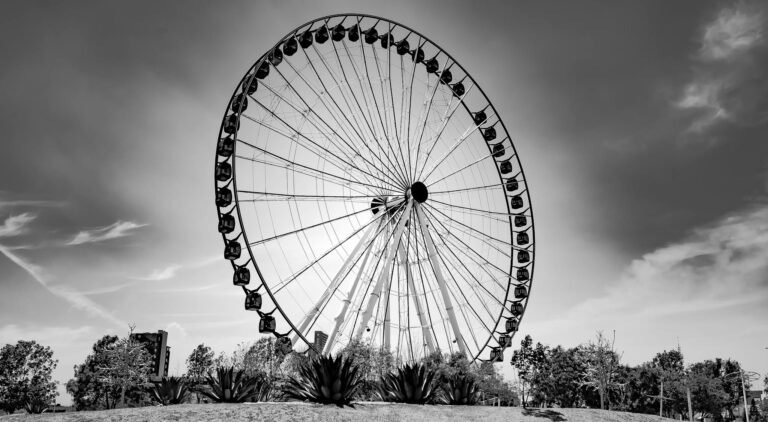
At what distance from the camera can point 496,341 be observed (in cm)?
3703

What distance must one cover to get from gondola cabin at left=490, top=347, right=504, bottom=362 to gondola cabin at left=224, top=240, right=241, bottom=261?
791 inches

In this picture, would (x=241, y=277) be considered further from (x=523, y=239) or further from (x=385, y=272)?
(x=523, y=239)

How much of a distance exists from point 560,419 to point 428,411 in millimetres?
4332

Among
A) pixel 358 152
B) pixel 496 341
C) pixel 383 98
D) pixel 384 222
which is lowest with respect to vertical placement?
pixel 496 341

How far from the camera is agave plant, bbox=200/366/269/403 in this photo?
18703 mm

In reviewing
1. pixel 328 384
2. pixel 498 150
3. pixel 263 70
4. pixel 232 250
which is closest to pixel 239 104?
pixel 263 70

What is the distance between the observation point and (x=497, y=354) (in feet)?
124

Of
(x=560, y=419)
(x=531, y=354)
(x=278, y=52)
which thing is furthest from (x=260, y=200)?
(x=531, y=354)

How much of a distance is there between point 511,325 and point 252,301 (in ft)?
65.9

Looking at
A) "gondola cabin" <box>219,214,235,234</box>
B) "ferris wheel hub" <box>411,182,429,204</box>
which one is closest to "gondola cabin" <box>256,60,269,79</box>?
"gondola cabin" <box>219,214,235,234</box>

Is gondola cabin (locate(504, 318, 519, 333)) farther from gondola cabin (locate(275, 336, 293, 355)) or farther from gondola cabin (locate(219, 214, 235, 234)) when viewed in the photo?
gondola cabin (locate(219, 214, 235, 234))

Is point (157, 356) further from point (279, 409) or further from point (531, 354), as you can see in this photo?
point (279, 409)

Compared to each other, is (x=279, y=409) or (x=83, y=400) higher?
(x=279, y=409)

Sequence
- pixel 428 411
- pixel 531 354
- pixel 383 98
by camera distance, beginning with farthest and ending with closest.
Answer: pixel 531 354
pixel 383 98
pixel 428 411
